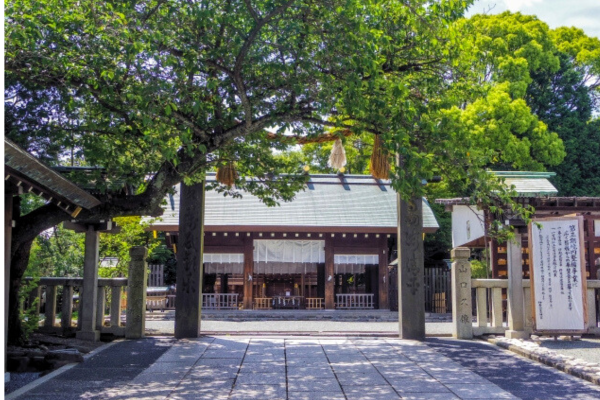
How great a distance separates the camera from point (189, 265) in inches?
424

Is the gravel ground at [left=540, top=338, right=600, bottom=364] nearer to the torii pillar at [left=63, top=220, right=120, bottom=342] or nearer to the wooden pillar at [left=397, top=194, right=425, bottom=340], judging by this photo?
the wooden pillar at [left=397, top=194, right=425, bottom=340]

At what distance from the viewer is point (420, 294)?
1074 centimetres

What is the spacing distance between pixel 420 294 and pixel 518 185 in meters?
7.56

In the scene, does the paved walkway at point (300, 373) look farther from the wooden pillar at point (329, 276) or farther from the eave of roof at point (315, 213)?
the wooden pillar at point (329, 276)

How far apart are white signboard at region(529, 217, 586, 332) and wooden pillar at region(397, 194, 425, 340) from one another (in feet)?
6.20

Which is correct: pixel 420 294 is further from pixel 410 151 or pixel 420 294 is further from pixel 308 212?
pixel 308 212

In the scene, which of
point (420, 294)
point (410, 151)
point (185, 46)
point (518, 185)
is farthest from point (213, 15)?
point (518, 185)

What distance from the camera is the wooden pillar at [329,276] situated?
19969 mm

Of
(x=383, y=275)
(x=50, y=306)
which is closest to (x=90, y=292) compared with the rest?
(x=50, y=306)

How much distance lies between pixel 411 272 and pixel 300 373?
4301mm

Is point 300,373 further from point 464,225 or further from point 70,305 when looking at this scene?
point 464,225

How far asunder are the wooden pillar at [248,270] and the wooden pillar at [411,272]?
32.7 ft

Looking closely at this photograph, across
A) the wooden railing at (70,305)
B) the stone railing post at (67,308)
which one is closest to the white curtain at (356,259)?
the wooden railing at (70,305)

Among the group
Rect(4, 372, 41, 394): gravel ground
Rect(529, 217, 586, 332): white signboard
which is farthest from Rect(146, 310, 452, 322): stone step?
Rect(4, 372, 41, 394): gravel ground
